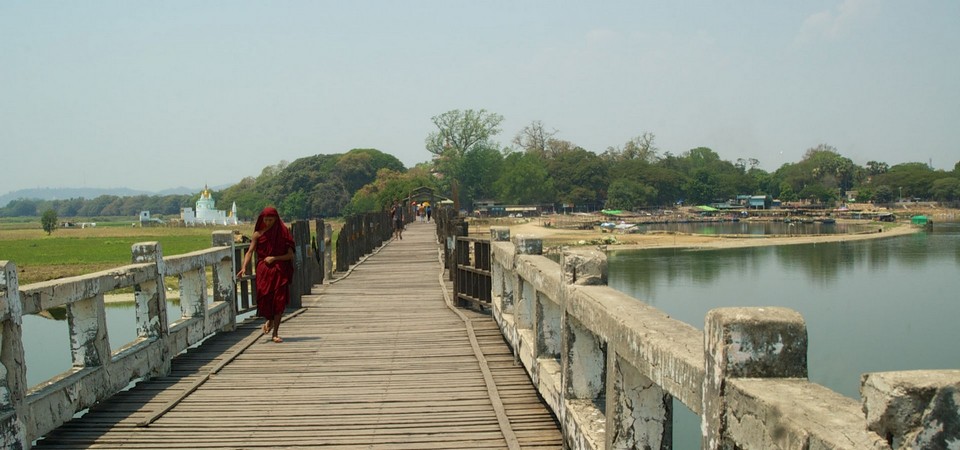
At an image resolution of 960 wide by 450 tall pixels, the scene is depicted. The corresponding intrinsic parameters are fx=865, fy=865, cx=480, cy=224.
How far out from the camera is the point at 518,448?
5.09 m

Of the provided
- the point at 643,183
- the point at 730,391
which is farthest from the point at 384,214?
the point at 643,183

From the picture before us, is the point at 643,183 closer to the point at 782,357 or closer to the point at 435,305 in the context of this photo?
the point at 435,305

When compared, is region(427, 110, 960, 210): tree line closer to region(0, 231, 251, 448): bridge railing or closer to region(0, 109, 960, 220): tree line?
region(0, 109, 960, 220): tree line

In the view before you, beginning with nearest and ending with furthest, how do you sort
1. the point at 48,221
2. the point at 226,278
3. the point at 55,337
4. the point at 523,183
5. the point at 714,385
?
the point at 714,385
the point at 226,278
the point at 55,337
the point at 48,221
the point at 523,183

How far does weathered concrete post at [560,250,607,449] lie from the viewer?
497 cm

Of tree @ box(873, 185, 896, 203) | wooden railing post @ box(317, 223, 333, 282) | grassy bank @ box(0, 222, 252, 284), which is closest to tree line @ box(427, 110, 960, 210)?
tree @ box(873, 185, 896, 203)

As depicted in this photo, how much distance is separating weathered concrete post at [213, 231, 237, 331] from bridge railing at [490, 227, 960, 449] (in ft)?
16.5

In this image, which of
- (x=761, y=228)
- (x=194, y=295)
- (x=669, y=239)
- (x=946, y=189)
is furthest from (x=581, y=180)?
(x=194, y=295)

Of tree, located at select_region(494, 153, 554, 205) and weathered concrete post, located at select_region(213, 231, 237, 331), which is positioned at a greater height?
tree, located at select_region(494, 153, 554, 205)

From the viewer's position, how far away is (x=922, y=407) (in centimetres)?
177

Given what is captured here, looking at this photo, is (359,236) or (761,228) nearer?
(359,236)

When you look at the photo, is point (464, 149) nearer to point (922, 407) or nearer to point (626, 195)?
point (626, 195)

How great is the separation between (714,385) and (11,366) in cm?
406

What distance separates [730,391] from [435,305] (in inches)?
378
